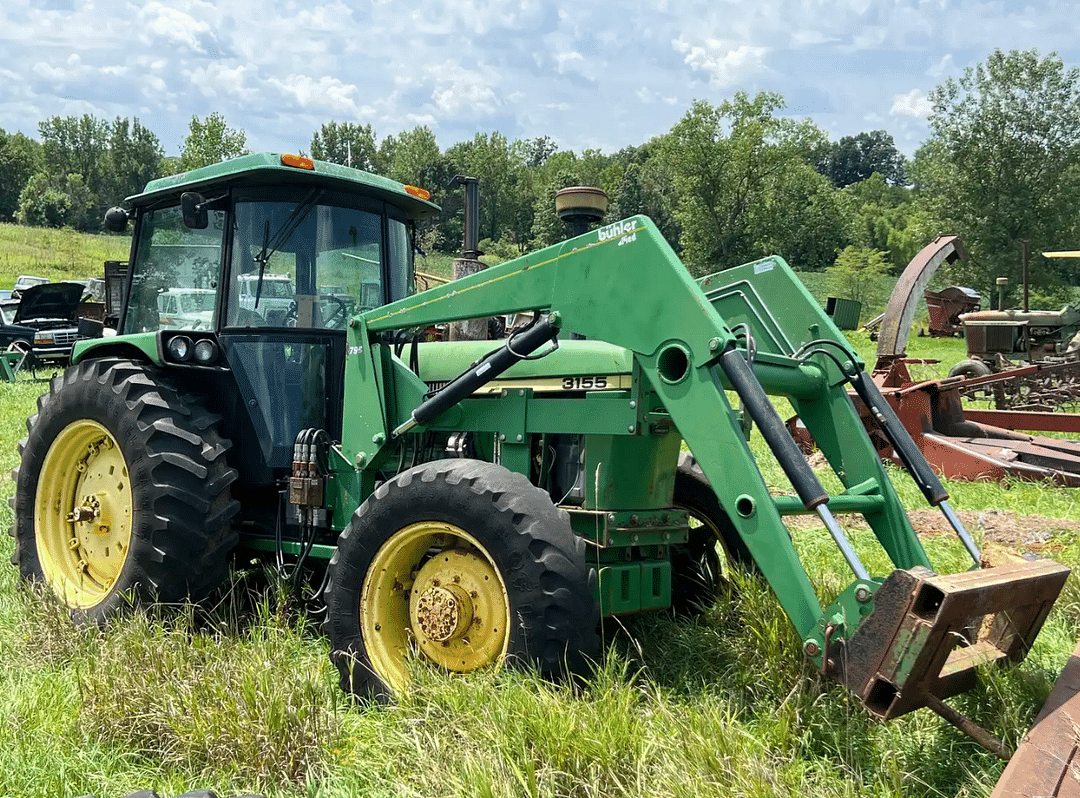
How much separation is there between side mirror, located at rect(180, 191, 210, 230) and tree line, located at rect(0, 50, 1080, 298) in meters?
1.73

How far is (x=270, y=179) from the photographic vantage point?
473 cm

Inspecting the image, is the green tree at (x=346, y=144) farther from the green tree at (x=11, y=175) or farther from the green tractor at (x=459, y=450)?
the green tractor at (x=459, y=450)

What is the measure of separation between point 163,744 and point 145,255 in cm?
313

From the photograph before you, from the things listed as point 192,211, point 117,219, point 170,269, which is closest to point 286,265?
point 192,211

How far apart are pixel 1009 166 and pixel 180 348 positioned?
137 feet

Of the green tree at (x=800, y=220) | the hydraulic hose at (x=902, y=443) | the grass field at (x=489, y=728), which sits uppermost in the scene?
the green tree at (x=800, y=220)

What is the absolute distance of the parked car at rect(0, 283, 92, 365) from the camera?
18594 mm

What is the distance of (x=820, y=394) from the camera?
4.03 m

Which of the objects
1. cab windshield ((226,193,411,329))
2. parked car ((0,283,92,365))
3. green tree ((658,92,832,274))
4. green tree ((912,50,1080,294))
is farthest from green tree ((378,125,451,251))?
cab windshield ((226,193,411,329))

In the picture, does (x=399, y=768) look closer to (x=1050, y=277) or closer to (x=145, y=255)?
(x=145, y=255)

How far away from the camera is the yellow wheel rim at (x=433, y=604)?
3514 millimetres

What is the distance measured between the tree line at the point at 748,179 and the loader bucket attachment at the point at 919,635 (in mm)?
4027

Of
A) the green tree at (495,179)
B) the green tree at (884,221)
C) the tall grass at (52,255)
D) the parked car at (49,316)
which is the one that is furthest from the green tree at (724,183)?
the parked car at (49,316)

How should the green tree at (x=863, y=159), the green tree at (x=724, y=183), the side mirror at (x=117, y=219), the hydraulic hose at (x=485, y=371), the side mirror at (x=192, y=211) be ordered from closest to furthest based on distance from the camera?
the hydraulic hose at (x=485, y=371) → the side mirror at (x=192, y=211) → the side mirror at (x=117, y=219) → the green tree at (x=724, y=183) → the green tree at (x=863, y=159)
